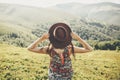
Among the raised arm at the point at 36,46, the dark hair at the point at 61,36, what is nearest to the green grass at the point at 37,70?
the raised arm at the point at 36,46

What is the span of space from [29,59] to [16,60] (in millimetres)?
1292

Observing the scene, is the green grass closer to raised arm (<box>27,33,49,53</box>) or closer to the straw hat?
raised arm (<box>27,33,49,53</box>)

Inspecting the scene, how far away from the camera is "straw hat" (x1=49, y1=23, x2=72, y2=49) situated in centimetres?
476

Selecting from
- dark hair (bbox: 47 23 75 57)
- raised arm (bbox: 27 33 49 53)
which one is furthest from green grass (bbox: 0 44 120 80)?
dark hair (bbox: 47 23 75 57)

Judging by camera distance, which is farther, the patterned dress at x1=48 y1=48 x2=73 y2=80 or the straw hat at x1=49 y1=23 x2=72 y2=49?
the patterned dress at x1=48 y1=48 x2=73 y2=80

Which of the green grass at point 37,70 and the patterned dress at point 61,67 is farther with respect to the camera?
the green grass at point 37,70

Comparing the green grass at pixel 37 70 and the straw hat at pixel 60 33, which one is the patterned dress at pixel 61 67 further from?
the green grass at pixel 37 70

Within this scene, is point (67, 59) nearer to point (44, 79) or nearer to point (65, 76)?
point (65, 76)

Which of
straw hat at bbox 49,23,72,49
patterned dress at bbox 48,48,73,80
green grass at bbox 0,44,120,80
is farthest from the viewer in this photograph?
green grass at bbox 0,44,120,80

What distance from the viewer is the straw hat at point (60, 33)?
4758mm

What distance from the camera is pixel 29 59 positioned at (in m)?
19.4

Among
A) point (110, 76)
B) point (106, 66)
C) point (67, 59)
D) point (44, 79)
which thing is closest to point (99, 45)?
point (106, 66)

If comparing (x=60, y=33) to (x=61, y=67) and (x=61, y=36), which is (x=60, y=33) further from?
(x=61, y=67)

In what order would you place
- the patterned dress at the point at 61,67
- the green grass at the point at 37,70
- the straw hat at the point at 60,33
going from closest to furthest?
the straw hat at the point at 60,33 → the patterned dress at the point at 61,67 → the green grass at the point at 37,70
